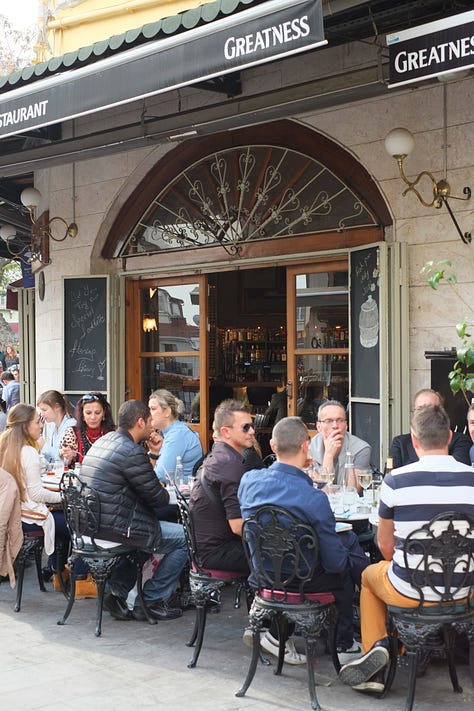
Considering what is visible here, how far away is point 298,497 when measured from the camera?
14.5 feet

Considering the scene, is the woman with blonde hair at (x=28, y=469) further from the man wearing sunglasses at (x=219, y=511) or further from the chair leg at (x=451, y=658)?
the chair leg at (x=451, y=658)

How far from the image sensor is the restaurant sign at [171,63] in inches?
191

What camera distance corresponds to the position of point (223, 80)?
760 cm

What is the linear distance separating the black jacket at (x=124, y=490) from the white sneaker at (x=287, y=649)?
1092 mm

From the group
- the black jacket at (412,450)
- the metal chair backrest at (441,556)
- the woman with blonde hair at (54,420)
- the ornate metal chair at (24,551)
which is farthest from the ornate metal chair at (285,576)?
the woman with blonde hair at (54,420)

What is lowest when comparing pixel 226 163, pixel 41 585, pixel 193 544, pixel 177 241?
pixel 41 585

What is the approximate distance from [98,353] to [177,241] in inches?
61.5

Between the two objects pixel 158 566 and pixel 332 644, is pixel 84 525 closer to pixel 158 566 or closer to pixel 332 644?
pixel 158 566

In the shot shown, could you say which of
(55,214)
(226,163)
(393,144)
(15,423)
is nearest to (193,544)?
(15,423)

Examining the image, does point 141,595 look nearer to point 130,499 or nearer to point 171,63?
point 130,499

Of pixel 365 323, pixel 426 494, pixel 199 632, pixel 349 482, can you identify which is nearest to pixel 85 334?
pixel 365 323

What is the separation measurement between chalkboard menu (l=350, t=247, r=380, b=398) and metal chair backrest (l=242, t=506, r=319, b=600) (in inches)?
126

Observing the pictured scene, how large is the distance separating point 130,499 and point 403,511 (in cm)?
215

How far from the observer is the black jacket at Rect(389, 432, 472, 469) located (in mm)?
6262
